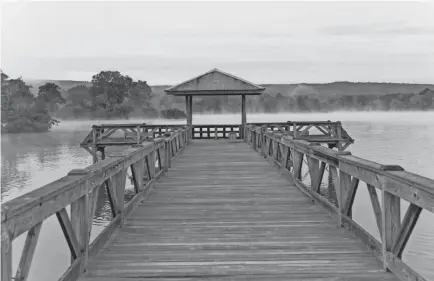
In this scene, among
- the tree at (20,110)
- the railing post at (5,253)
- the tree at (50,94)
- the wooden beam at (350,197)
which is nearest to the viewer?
the railing post at (5,253)

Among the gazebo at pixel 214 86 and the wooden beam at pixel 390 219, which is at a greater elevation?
the gazebo at pixel 214 86

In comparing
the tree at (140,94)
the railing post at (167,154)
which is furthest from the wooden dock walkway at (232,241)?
the tree at (140,94)

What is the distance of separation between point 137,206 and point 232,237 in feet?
6.86

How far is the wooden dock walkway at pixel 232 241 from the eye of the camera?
12.7ft

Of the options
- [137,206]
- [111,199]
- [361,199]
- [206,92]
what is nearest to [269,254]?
[111,199]

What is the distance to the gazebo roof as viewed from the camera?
20312 mm

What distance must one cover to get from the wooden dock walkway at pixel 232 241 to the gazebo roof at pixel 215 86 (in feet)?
40.8

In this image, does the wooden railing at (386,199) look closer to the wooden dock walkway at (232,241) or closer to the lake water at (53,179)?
the wooden dock walkway at (232,241)

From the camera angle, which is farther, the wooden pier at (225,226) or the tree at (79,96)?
the tree at (79,96)

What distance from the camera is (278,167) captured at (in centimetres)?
1030

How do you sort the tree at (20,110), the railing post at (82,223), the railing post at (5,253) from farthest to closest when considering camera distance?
the tree at (20,110), the railing post at (82,223), the railing post at (5,253)

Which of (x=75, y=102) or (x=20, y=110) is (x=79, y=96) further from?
(x=20, y=110)

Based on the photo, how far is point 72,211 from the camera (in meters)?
3.70

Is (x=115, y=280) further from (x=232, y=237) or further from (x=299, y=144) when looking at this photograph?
(x=299, y=144)
